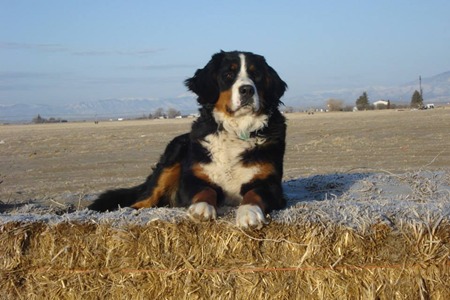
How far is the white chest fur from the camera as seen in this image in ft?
16.9

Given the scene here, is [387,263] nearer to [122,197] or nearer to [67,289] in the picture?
[67,289]

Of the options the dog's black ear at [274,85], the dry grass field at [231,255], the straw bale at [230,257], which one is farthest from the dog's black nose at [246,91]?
the straw bale at [230,257]

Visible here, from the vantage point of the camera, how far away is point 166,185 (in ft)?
19.1

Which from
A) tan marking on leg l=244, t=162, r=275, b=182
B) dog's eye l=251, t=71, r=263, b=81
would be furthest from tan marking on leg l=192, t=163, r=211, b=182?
dog's eye l=251, t=71, r=263, b=81

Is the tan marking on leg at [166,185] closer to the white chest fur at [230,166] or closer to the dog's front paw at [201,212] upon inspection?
the white chest fur at [230,166]

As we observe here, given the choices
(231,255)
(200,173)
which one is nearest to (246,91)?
(200,173)

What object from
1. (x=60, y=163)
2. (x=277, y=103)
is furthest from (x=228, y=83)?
(x=60, y=163)

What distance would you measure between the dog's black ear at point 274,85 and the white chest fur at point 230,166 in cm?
61

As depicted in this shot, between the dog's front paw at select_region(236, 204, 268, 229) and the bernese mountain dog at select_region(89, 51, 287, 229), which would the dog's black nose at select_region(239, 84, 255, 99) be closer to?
the bernese mountain dog at select_region(89, 51, 287, 229)

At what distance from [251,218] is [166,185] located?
208 centimetres

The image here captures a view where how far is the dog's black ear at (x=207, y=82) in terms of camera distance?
5.57 m

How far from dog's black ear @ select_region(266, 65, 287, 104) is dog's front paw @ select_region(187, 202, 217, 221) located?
6.17 ft

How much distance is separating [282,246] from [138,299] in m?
1.05

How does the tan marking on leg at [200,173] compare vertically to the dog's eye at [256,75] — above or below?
below
